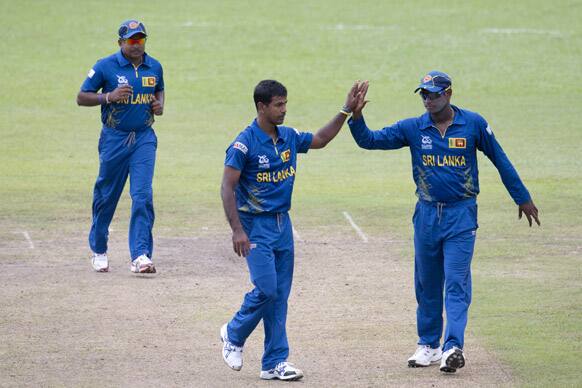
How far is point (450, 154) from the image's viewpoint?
9570 mm

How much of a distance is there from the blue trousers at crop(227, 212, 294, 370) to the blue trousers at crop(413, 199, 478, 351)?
3.41 ft

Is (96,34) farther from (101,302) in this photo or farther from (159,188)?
(101,302)

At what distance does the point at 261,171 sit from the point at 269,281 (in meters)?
0.78

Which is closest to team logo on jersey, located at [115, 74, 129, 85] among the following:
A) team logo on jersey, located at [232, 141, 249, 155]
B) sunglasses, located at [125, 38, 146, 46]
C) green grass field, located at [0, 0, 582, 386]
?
sunglasses, located at [125, 38, 146, 46]

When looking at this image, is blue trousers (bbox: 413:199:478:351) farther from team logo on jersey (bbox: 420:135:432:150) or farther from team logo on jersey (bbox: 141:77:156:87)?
team logo on jersey (bbox: 141:77:156:87)

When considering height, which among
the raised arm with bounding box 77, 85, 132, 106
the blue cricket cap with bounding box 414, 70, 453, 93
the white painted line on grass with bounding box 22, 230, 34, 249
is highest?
the blue cricket cap with bounding box 414, 70, 453, 93

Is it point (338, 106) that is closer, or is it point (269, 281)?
point (269, 281)

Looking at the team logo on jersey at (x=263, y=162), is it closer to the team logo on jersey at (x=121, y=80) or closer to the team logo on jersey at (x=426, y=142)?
the team logo on jersey at (x=426, y=142)

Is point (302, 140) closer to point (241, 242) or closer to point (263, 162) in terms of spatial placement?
point (263, 162)

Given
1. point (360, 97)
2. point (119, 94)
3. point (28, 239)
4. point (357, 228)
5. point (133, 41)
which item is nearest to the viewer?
point (360, 97)

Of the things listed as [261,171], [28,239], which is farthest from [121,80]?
[261,171]

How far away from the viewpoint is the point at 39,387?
29.6ft

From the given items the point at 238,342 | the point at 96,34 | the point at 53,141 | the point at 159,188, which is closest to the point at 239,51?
the point at 96,34

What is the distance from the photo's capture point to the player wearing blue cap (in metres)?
9.12
